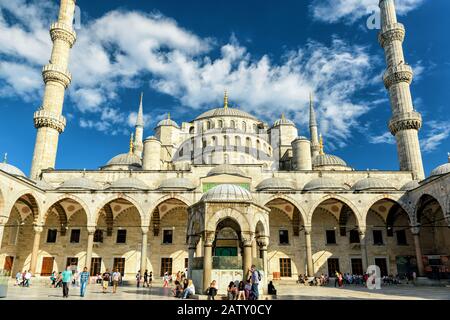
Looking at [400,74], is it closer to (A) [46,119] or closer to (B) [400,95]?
(B) [400,95]

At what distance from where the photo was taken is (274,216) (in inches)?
854

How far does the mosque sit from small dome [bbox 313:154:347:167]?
3679mm

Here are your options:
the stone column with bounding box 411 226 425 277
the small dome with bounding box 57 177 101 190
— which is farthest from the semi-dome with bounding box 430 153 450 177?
the small dome with bounding box 57 177 101 190

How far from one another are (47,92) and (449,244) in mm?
27219

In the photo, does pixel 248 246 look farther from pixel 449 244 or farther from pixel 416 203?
pixel 449 244

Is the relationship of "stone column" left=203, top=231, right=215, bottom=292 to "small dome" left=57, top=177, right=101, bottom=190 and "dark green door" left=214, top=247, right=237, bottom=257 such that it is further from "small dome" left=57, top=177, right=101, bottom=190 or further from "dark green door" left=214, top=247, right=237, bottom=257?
"small dome" left=57, top=177, right=101, bottom=190

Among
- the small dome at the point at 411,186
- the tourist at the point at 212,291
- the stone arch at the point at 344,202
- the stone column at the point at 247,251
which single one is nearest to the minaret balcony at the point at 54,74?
the stone arch at the point at 344,202

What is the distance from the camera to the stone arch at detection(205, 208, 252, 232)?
9555mm

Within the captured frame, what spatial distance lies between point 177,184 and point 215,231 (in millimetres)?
10707

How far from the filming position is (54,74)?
77.3 feet

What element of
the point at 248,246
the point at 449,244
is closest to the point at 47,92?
the point at 248,246

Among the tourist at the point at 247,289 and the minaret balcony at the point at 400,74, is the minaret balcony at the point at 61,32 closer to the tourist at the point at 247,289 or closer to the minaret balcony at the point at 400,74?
the minaret balcony at the point at 400,74

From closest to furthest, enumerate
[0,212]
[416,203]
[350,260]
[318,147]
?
[0,212], [416,203], [350,260], [318,147]

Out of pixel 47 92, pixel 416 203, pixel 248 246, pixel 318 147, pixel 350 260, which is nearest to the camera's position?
pixel 248 246
